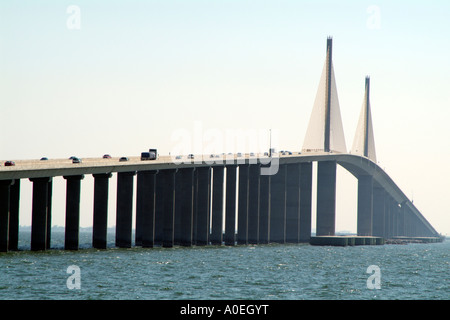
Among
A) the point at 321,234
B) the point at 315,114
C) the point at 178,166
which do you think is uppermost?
the point at 315,114

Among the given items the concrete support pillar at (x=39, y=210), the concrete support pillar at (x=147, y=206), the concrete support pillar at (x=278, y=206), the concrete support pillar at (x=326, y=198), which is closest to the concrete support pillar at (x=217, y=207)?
the concrete support pillar at (x=147, y=206)

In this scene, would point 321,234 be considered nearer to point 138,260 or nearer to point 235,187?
point 235,187

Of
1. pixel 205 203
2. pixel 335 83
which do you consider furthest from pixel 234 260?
pixel 335 83

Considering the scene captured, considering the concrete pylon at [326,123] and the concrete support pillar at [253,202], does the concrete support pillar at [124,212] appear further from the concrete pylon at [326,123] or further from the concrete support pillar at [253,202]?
the concrete pylon at [326,123]

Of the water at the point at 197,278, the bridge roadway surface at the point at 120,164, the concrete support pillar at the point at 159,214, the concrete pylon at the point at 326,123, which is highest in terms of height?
the concrete pylon at the point at 326,123

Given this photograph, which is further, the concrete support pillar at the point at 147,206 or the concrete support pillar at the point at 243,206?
the concrete support pillar at the point at 243,206

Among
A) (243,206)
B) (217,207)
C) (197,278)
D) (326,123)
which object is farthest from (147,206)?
(326,123)
